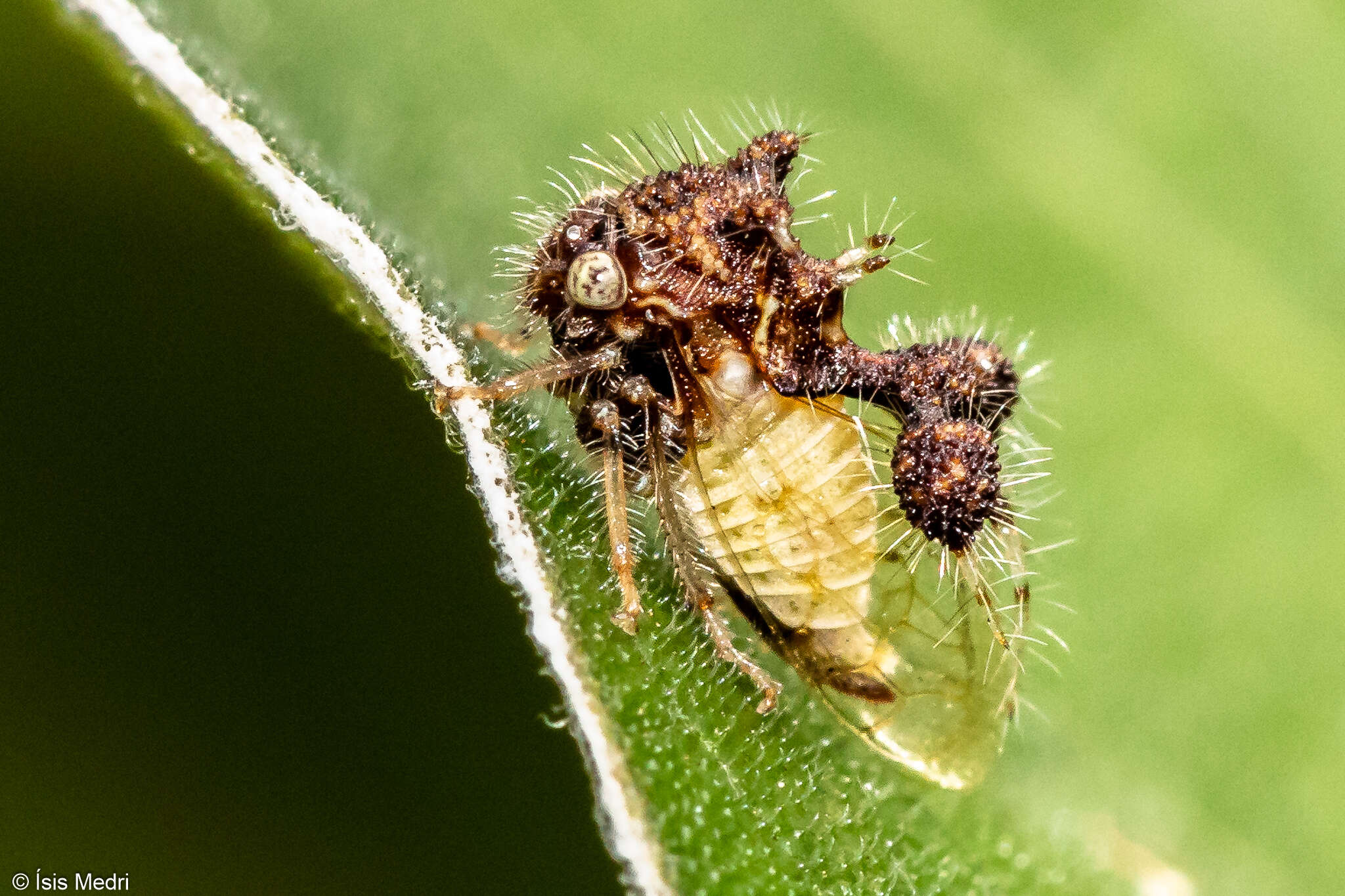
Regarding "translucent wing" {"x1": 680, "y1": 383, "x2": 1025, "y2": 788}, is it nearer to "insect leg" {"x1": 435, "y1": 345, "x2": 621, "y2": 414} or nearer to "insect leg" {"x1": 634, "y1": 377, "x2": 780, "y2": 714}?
"insect leg" {"x1": 634, "y1": 377, "x2": 780, "y2": 714}

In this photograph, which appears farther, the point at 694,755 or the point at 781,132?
the point at 781,132

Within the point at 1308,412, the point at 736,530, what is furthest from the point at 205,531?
the point at 1308,412

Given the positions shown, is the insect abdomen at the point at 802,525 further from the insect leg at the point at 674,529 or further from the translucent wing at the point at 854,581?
the insect leg at the point at 674,529

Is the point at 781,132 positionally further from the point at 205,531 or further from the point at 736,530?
the point at 205,531

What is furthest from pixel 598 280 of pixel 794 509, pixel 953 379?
pixel 953 379

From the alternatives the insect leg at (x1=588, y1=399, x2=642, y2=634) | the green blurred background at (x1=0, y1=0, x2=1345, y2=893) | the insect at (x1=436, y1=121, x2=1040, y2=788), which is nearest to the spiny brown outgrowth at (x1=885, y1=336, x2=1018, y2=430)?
the insect at (x1=436, y1=121, x2=1040, y2=788)

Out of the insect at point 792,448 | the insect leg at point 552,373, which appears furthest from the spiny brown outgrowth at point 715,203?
the insect leg at point 552,373

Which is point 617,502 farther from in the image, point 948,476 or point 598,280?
point 948,476
